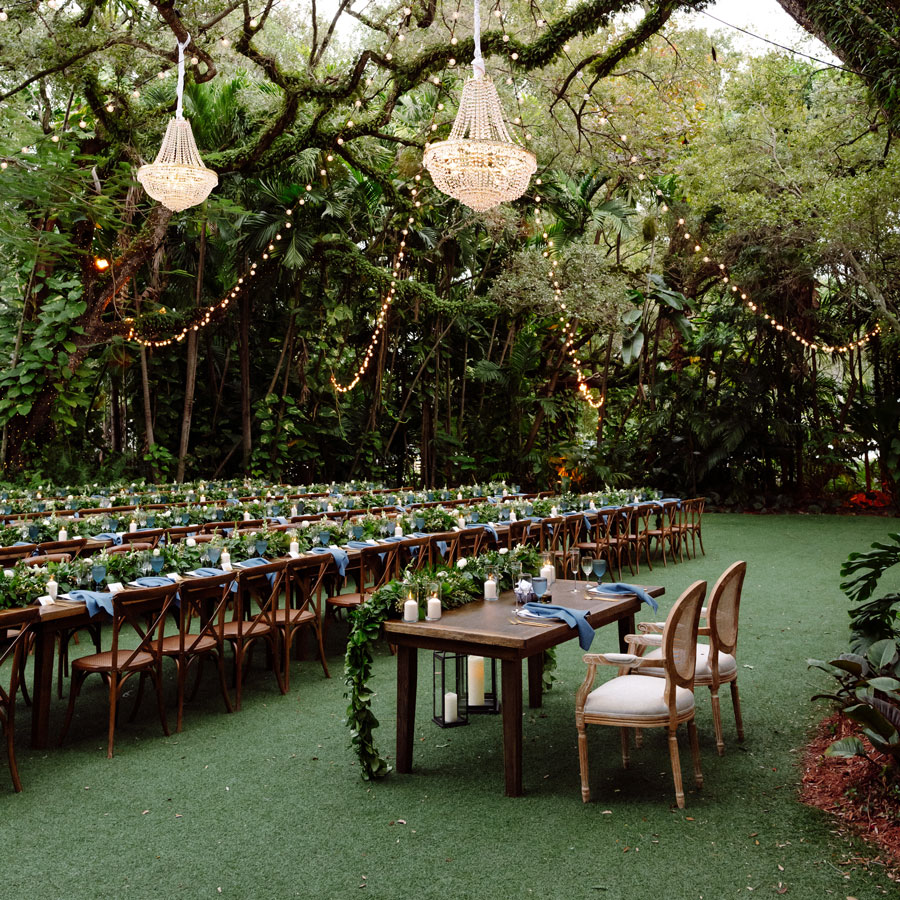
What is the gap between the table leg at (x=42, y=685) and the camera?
4.19 meters

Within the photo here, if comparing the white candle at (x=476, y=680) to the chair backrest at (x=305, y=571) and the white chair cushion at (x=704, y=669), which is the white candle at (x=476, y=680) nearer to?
the white chair cushion at (x=704, y=669)

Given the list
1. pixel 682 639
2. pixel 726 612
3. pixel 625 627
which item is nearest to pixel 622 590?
pixel 625 627

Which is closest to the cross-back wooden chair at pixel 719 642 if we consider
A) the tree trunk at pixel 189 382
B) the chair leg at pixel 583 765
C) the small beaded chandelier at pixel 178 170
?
the chair leg at pixel 583 765

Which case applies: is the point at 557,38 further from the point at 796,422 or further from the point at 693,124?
the point at 796,422

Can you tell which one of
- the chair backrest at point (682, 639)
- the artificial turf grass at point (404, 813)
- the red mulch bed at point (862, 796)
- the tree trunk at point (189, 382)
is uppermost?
the tree trunk at point (189, 382)

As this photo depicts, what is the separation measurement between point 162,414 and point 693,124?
11.1 m

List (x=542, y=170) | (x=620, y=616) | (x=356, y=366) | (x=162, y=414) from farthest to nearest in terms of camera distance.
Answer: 1. (x=356, y=366)
2. (x=162, y=414)
3. (x=542, y=170)
4. (x=620, y=616)

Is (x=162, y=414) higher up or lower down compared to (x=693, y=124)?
lower down

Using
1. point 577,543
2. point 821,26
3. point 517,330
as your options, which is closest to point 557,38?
point 821,26

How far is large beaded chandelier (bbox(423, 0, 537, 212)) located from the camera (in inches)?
266

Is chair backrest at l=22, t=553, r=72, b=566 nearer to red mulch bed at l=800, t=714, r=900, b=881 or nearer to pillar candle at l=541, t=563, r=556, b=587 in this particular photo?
pillar candle at l=541, t=563, r=556, b=587

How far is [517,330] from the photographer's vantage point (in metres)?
17.7

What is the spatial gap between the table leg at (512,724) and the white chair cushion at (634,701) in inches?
11.9

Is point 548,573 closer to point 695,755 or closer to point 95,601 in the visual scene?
point 695,755
